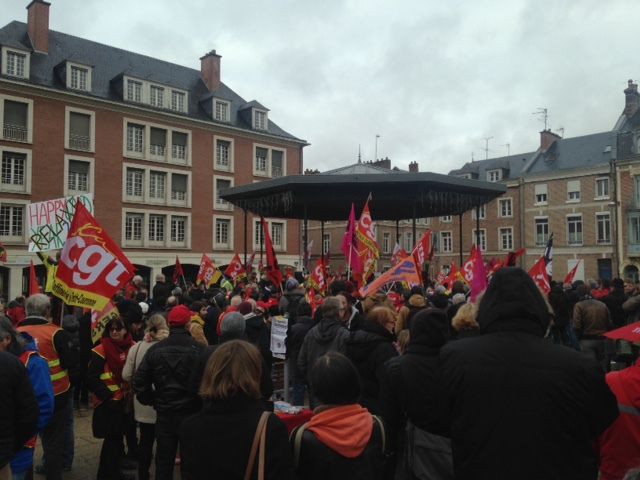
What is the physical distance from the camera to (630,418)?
312 cm

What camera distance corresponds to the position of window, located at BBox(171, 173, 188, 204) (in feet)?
125

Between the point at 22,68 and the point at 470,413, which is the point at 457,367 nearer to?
the point at 470,413

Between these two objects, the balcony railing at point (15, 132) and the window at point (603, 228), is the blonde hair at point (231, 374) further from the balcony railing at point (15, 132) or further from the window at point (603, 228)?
the window at point (603, 228)

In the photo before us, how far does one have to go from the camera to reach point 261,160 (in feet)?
141

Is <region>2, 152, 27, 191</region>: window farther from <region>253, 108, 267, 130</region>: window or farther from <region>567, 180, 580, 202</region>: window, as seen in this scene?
<region>567, 180, 580, 202</region>: window

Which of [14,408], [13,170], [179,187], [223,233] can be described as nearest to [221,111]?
[179,187]

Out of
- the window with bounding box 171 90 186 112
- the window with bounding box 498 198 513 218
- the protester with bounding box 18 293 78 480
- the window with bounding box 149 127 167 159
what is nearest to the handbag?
the protester with bounding box 18 293 78 480

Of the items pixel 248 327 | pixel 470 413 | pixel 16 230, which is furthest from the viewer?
pixel 16 230

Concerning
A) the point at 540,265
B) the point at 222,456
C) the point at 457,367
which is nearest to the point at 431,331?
the point at 457,367

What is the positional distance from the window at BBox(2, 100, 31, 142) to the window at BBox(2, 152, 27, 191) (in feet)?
3.11

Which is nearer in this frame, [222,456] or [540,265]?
[222,456]

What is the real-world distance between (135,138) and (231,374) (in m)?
36.4

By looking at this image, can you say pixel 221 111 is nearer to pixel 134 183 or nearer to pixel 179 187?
pixel 179 187

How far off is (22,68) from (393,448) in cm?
3532
